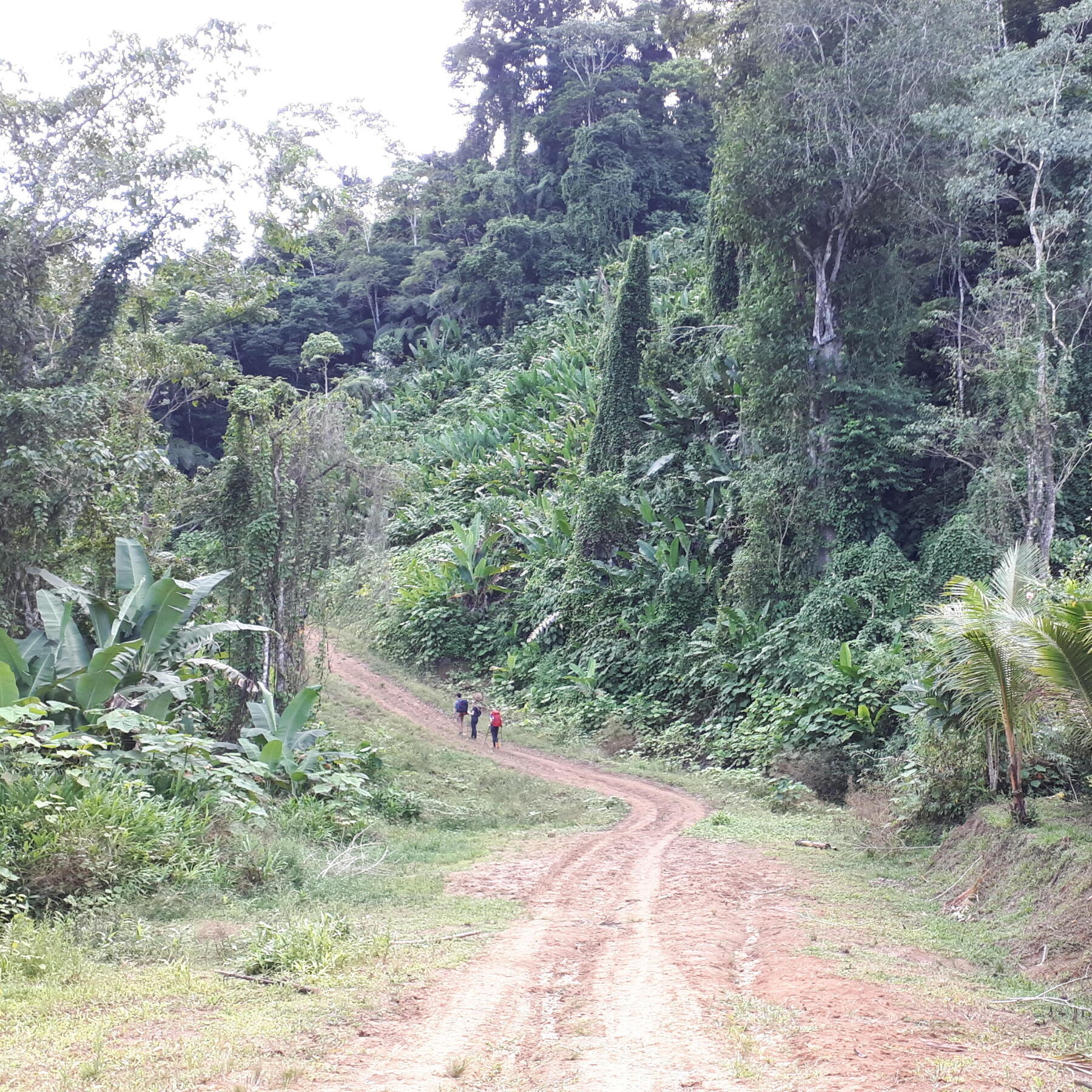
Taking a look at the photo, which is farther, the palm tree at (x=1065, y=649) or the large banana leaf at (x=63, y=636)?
the large banana leaf at (x=63, y=636)

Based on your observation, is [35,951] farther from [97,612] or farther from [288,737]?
[288,737]

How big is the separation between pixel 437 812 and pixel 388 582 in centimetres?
1643

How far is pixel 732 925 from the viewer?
694cm

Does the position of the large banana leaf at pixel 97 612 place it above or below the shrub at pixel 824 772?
above

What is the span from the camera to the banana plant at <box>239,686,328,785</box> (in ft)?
33.3

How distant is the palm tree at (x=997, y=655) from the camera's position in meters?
8.12

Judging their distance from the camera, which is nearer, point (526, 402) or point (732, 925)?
point (732, 925)

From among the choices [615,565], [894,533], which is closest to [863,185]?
[894,533]

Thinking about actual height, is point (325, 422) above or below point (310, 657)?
above

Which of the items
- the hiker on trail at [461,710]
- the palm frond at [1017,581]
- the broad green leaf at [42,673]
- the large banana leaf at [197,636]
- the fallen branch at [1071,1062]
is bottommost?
the hiker on trail at [461,710]

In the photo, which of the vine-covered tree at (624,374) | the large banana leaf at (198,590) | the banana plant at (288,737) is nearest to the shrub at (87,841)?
the banana plant at (288,737)

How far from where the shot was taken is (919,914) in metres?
7.85

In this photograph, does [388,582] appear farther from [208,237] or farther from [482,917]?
[482,917]

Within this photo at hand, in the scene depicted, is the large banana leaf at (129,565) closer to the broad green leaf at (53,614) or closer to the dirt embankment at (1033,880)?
the broad green leaf at (53,614)
